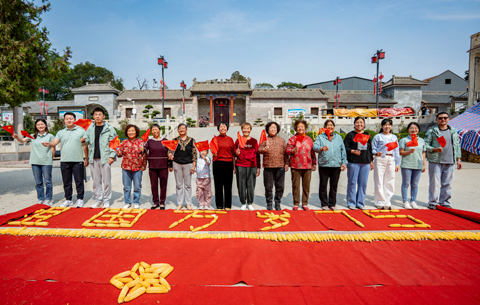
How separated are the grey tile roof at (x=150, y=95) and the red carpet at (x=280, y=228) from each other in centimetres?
2187

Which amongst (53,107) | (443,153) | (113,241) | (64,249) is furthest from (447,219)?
(53,107)

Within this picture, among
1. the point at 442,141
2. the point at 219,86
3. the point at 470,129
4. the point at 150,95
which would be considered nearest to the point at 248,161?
the point at 442,141

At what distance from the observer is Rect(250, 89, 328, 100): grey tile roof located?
24484 mm

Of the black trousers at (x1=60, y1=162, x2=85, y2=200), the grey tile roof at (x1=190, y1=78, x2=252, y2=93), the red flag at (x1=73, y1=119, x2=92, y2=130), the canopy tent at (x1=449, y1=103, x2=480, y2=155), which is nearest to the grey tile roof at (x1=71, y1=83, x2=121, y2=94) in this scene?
the grey tile roof at (x1=190, y1=78, x2=252, y2=93)

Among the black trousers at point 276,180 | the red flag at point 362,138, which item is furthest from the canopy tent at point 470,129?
the black trousers at point 276,180

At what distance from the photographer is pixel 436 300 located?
204 cm

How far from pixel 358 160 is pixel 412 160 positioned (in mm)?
1112

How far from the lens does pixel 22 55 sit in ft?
14.9

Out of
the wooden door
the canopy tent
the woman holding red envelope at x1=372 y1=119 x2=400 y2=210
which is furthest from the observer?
the wooden door

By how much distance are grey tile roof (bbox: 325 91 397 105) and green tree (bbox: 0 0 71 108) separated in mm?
24171

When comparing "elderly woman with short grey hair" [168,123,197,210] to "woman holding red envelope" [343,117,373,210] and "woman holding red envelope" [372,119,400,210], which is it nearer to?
"woman holding red envelope" [343,117,373,210]

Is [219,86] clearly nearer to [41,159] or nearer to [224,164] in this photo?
[41,159]

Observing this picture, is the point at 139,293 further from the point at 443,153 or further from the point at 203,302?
the point at 443,153

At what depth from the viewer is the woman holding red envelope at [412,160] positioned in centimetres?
450
